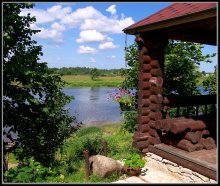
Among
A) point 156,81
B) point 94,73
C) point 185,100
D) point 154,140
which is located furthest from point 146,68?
point 94,73

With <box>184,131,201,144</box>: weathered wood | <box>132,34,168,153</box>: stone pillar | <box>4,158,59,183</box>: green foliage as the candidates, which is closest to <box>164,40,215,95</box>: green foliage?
<box>132,34,168,153</box>: stone pillar

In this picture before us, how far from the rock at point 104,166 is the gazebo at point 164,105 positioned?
3.85 ft

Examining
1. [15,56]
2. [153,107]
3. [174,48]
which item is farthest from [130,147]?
[174,48]

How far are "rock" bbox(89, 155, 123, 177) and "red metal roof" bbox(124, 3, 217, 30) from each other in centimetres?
306

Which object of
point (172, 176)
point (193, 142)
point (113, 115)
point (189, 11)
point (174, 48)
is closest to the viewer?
point (189, 11)

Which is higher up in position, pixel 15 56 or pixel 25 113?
pixel 15 56

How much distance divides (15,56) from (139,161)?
3487mm

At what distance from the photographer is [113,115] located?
96.7 feet

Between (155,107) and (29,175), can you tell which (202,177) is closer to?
(155,107)

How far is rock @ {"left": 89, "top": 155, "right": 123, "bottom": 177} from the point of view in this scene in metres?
6.10

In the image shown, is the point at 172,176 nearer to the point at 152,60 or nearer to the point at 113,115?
the point at 152,60

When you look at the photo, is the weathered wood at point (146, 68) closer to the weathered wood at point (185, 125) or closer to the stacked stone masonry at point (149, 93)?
the stacked stone masonry at point (149, 93)

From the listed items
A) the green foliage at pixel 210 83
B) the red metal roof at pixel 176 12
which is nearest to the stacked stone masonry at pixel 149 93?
the red metal roof at pixel 176 12

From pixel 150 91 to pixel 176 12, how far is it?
2.02 m
